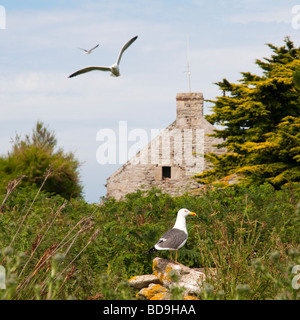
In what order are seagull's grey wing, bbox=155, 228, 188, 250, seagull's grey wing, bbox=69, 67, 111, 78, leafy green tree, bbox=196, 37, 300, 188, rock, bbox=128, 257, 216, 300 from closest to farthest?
rock, bbox=128, 257, 216, 300 → seagull's grey wing, bbox=155, 228, 188, 250 → seagull's grey wing, bbox=69, 67, 111, 78 → leafy green tree, bbox=196, 37, 300, 188

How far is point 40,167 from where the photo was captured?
19438mm

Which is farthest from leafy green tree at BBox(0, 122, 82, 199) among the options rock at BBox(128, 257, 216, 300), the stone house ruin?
rock at BBox(128, 257, 216, 300)

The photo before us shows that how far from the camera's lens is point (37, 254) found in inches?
230

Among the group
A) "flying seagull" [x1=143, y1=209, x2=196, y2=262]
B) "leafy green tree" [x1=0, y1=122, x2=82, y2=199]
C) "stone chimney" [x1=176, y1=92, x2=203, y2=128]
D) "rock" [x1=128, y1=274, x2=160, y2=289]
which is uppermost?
"stone chimney" [x1=176, y1=92, x2=203, y2=128]

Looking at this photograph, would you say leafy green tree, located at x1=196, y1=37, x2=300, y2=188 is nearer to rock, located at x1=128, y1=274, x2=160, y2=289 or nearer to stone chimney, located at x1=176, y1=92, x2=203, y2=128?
stone chimney, located at x1=176, y1=92, x2=203, y2=128

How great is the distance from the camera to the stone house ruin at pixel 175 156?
2266cm

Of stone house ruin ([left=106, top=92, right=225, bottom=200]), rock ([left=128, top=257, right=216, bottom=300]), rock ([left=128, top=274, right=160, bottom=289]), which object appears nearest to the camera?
rock ([left=128, top=257, right=216, bottom=300])

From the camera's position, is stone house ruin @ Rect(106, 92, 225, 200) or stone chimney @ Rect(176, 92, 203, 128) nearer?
stone house ruin @ Rect(106, 92, 225, 200)

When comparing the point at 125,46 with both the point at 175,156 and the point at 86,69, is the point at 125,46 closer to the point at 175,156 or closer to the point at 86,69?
the point at 86,69

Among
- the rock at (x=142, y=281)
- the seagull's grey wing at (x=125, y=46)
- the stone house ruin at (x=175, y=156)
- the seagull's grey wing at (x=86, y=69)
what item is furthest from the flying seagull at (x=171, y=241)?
the stone house ruin at (x=175, y=156)

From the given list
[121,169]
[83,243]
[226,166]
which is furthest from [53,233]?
[121,169]

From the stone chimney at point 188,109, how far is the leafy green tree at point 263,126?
3.25 feet

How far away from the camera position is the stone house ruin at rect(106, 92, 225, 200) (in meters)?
A: 22.7
